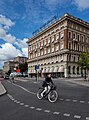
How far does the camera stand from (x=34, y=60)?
3716 inches

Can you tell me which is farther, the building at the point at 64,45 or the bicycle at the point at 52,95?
the building at the point at 64,45

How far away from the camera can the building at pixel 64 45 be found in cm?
6838

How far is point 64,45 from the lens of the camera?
68938 mm

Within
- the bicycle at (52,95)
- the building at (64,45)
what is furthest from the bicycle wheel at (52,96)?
the building at (64,45)

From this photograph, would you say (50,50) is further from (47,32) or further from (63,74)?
(63,74)

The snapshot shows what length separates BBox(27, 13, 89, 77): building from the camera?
224 feet

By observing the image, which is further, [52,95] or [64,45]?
[64,45]

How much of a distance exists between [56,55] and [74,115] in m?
66.1

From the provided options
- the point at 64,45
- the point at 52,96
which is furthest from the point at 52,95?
the point at 64,45

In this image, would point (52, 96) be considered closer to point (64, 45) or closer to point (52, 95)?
point (52, 95)

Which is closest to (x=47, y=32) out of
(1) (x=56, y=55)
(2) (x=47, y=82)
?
(1) (x=56, y=55)

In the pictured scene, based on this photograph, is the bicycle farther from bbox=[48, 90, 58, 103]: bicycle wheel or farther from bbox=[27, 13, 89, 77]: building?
bbox=[27, 13, 89, 77]: building

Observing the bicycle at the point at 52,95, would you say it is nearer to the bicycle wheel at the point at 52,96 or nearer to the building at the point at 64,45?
the bicycle wheel at the point at 52,96

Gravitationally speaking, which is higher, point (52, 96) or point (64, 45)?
point (64, 45)
